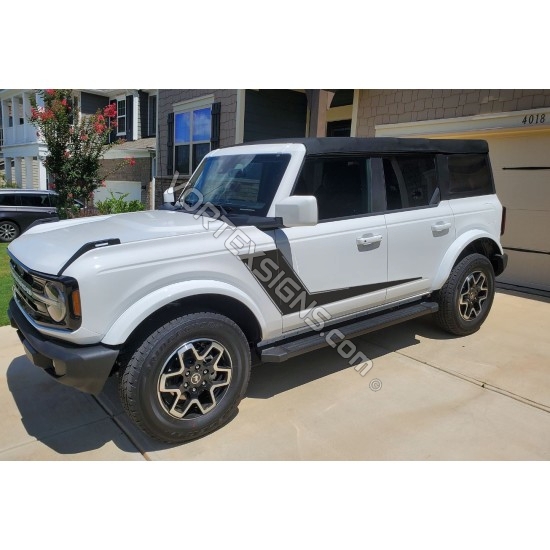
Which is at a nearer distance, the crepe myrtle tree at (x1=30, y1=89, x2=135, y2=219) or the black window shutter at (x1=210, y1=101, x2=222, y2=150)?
the crepe myrtle tree at (x1=30, y1=89, x2=135, y2=219)

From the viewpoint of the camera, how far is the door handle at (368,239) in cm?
371

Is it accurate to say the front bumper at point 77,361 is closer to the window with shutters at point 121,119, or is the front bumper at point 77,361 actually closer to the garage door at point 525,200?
the garage door at point 525,200

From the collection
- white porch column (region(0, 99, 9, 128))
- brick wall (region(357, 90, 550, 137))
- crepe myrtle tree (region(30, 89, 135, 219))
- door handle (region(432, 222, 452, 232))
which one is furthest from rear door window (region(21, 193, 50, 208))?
white porch column (region(0, 99, 9, 128))

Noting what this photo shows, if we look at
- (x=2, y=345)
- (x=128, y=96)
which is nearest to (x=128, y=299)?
(x=2, y=345)

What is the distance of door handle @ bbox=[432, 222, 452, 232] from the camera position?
4.34m

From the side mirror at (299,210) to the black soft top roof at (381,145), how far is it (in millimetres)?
668

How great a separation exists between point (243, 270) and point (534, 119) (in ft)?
18.3

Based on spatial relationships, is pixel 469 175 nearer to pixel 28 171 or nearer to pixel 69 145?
pixel 69 145

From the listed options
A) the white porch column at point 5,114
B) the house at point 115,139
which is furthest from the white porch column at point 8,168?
the white porch column at point 5,114

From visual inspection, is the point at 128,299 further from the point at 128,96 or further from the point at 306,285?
the point at 128,96

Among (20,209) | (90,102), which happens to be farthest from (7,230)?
(90,102)

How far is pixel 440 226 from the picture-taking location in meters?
4.38

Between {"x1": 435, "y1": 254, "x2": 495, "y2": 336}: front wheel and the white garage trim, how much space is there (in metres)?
2.92

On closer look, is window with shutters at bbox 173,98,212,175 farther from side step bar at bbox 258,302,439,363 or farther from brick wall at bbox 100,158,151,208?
side step bar at bbox 258,302,439,363
